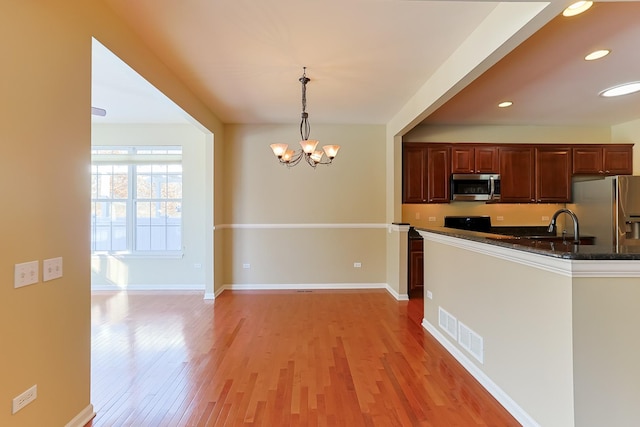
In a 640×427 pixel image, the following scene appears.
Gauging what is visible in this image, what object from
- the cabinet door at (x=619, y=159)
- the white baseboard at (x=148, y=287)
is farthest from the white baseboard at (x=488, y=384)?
the cabinet door at (x=619, y=159)

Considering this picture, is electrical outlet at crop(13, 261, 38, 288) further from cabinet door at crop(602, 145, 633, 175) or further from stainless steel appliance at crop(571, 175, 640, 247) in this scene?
cabinet door at crop(602, 145, 633, 175)

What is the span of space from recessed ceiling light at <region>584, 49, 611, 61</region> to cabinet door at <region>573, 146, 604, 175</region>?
2.94m

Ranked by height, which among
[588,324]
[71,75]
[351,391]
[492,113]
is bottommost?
[351,391]

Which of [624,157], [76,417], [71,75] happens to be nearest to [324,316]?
[76,417]

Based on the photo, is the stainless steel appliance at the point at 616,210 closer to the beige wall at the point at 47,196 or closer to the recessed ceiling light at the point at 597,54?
the recessed ceiling light at the point at 597,54

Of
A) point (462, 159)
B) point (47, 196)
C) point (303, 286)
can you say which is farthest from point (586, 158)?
point (47, 196)

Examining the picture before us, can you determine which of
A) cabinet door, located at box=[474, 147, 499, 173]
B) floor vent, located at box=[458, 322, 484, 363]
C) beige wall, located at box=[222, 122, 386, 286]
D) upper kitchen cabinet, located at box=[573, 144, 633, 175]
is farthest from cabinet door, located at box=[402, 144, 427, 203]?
floor vent, located at box=[458, 322, 484, 363]

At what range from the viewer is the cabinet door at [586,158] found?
536 centimetres

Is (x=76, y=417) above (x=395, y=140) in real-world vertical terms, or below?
below

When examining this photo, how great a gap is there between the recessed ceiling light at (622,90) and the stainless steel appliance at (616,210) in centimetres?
135

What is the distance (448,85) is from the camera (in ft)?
10.0

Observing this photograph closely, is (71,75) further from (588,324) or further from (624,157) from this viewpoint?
(624,157)

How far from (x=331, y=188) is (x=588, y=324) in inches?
163

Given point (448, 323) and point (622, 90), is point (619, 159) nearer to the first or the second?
point (622, 90)
